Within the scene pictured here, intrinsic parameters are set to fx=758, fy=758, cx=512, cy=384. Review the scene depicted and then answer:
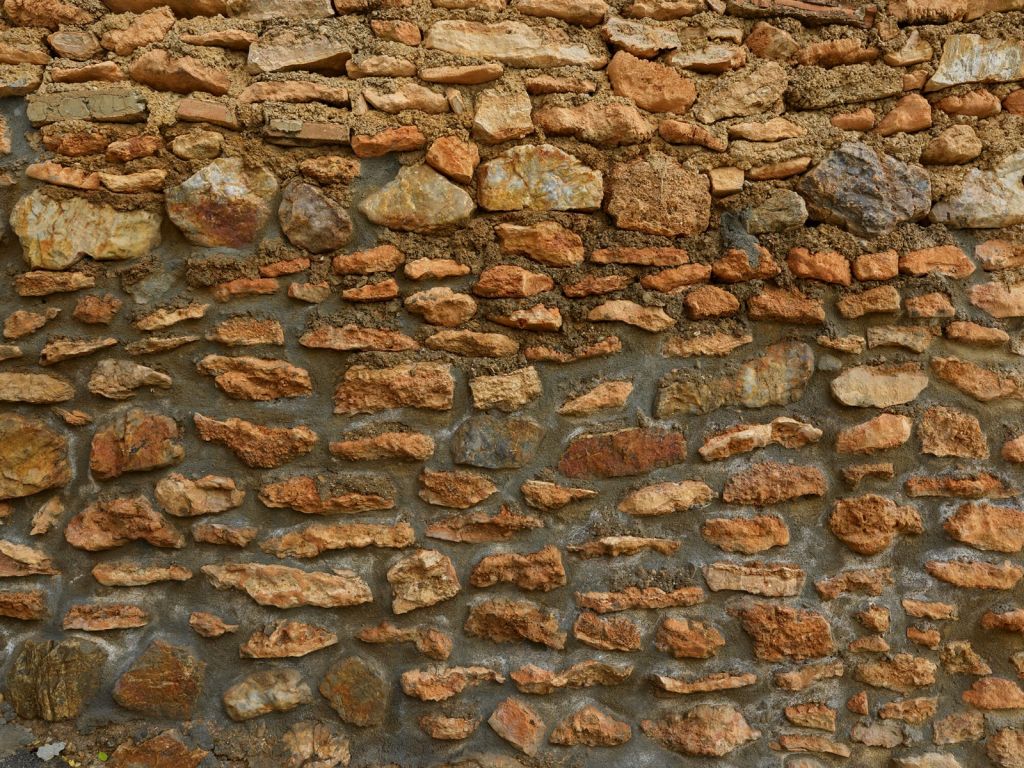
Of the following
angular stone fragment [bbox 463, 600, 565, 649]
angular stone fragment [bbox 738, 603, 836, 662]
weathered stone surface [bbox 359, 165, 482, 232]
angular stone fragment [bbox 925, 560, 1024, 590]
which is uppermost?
weathered stone surface [bbox 359, 165, 482, 232]

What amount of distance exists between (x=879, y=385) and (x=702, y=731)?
1.00m

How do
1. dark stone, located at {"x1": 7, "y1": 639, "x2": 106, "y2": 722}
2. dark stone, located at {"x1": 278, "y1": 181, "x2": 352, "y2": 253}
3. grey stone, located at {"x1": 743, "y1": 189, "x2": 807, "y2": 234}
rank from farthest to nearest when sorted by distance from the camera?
grey stone, located at {"x1": 743, "y1": 189, "x2": 807, "y2": 234} < dark stone, located at {"x1": 278, "y1": 181, "x2": 352, "y2": 253} < dark stone, located at {"x1": 7, "y1": 639, "x2": 106, "y2": 722}

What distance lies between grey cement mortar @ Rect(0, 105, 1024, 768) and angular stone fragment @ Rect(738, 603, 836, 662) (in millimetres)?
33

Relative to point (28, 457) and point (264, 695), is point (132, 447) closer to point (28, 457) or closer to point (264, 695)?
point (28, 457)

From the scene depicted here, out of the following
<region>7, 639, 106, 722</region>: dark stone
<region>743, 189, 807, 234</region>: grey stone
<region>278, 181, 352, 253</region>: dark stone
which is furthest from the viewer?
<region>743, 189, 807, 234</region>: grey stone

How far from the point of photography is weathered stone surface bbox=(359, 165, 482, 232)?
1.93m

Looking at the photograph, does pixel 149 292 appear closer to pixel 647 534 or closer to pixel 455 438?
pixel 455 438

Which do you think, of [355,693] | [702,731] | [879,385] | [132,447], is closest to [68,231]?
[132,447]

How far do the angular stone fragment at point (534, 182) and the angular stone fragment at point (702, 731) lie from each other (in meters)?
1.32

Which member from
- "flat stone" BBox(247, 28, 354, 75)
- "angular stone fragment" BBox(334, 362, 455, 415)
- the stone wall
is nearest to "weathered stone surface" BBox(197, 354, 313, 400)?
the stone wall

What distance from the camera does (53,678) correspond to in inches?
71.2

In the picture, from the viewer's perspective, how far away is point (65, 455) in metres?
1.87

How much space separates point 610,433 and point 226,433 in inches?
38.0

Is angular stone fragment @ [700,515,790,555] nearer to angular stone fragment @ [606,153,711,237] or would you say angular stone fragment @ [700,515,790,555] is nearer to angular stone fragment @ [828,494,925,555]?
angular stone fragment @ [828,494,925,555]
